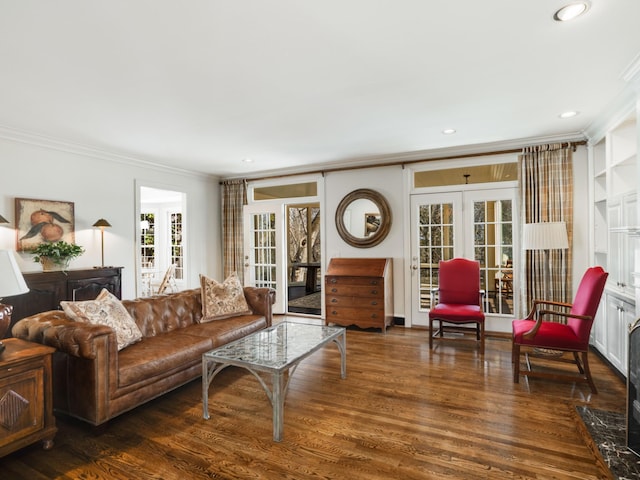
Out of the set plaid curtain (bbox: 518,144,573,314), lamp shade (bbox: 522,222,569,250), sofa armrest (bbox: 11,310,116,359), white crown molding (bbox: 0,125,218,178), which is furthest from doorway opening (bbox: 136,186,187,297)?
lamp shade (bbox: 522,222,569,250)

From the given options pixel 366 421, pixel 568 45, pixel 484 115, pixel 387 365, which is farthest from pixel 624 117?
pixel 366 421

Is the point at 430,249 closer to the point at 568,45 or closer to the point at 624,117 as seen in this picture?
the point at 624,117

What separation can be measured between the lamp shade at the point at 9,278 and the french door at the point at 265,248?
13.7 feet

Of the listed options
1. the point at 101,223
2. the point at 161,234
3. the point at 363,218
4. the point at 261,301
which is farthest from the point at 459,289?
the point at 161,234

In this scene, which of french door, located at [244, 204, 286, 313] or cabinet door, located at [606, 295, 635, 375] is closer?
cabinet door, located at [606, 295, 635, 375]

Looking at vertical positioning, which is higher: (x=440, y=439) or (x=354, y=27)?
(x=354, y=27)

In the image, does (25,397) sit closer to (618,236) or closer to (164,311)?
(164,311)

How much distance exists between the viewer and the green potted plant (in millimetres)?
3869

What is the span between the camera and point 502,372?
3354mm

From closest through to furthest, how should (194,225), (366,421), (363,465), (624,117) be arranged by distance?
1. (363,465)
2. (366,421)
3. (624,117)
4. (194,225)

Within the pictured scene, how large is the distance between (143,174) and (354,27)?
4346 mm

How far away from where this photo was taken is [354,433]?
2.31 m

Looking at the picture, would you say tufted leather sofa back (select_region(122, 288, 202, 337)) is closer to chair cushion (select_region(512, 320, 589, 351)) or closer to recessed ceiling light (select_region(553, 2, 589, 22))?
chair cushion (select_region(512, 320, 589, 351))

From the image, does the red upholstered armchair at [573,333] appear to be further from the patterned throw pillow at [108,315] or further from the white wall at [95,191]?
the white wall at [95,191]
